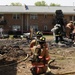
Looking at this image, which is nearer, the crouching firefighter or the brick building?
the crouching firefighter

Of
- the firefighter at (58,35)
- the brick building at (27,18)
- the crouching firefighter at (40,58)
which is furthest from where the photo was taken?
the brick building at (27,18)

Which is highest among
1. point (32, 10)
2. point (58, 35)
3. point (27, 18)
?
point (58, 35)

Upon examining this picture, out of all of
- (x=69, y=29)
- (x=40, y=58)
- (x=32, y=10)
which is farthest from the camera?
(x=32, y=10)

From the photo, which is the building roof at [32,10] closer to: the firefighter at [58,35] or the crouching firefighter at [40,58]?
the firefighter at [58,35]

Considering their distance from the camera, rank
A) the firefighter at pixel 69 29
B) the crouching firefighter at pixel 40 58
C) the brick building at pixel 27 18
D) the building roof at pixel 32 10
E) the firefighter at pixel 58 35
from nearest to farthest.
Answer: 1. the crouching firefighter at pixel 40 58
2. the firefighter at pixel 58 35
3. the firefighter at pixel 69 29
4. the brick building at pixel 27 18
5. the building roof at pixel 32 10

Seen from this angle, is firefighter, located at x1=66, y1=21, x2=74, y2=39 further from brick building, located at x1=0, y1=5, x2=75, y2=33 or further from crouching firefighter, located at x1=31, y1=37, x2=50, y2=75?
brick building, located at x1=0, y1=5, x2=75, y2=33

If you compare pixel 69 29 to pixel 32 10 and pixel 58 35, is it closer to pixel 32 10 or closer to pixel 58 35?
pixel 58 35

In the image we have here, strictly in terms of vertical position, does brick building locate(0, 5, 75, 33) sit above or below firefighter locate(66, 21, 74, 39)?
below

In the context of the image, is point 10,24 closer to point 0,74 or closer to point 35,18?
point 35,18

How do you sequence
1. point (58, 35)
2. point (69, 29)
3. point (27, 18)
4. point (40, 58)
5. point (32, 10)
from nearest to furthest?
point (40, 58) → point (58, 35) → point (69, 29) → point (27, 18) → point (32, 10)

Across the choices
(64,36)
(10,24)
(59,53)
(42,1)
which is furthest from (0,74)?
(42,1)

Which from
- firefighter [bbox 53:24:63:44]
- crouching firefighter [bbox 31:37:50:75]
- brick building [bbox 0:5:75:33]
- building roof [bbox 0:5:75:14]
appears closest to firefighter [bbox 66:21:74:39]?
firefighter [bbox 53:24:63:44]

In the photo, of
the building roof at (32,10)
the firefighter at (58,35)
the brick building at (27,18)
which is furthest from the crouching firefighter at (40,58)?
the building roof at (32,10)

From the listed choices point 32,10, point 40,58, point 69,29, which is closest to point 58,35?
point 69,29
